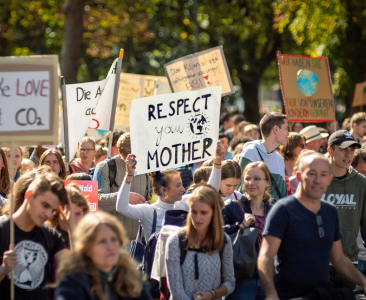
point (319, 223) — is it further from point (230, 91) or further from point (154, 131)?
point (230, 91)

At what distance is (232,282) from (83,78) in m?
22.8

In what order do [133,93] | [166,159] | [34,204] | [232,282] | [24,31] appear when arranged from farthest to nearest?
[24,31]
[133,93]
[166,159]
[232,282]
[34,204]

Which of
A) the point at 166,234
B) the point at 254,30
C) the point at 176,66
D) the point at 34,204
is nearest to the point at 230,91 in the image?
the point at 176,66

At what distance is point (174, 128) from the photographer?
4.89 meters

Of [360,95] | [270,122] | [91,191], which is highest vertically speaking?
[360,95]

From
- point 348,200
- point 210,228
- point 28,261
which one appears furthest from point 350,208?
point 28,261

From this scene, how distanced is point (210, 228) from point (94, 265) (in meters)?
1.18

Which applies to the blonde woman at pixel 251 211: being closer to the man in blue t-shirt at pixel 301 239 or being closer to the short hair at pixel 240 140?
the man in blue t-shirt at pixel 301 239

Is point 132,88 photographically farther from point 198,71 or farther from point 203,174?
point 203,174

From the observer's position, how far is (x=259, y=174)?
14.6 feet

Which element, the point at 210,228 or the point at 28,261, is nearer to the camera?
the point at 28,261

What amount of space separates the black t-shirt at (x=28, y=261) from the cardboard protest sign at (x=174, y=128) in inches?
56.6

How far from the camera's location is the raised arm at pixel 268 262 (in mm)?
3318

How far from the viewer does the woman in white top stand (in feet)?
14.3
